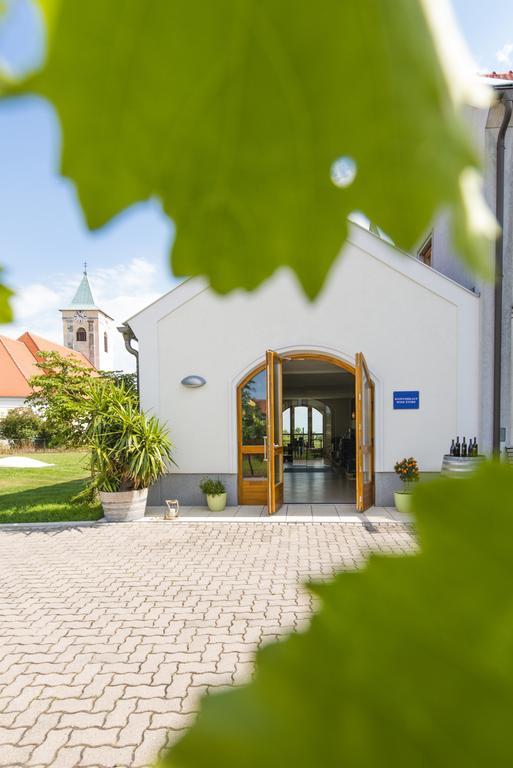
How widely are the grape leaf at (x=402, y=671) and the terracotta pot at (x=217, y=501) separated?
912cm

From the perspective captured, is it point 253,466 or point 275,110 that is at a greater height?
point 275,110

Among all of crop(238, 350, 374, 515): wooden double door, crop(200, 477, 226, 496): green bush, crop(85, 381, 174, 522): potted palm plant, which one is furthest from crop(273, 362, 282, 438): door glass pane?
crop(85, 381, 174, 522): potted palm plant

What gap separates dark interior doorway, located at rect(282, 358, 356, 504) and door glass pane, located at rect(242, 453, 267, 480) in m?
1.27

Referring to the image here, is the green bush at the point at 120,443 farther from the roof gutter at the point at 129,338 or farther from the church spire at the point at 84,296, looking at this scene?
the church spire at the point at 84,296

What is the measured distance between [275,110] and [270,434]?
848cm

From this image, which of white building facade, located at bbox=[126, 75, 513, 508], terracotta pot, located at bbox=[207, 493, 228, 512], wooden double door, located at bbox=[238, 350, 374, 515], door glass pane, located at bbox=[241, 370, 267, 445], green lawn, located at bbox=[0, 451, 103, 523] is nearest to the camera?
wooden double door, located at bbox=[238, 350, 374, 515]

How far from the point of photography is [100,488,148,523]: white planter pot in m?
8.62

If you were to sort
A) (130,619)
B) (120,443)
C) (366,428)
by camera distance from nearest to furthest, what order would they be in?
(130,619)
(120,443)
(366,428)

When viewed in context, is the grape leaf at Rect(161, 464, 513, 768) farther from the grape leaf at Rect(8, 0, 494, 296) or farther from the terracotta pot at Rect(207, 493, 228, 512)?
the terracotta pot at Rect(207, 493, 228, 512)

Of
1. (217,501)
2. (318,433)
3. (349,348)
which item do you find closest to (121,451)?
(217,501)

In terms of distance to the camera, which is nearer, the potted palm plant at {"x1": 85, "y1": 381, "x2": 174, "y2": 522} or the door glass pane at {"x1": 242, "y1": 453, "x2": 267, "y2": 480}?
the potted palm plant at {"x1": 85, "y1": 381, "x2": 174, "y2": 522}

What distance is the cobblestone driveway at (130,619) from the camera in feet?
10.6

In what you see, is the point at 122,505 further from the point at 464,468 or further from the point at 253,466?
the point at 464,468

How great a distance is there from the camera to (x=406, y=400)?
9.03 m
